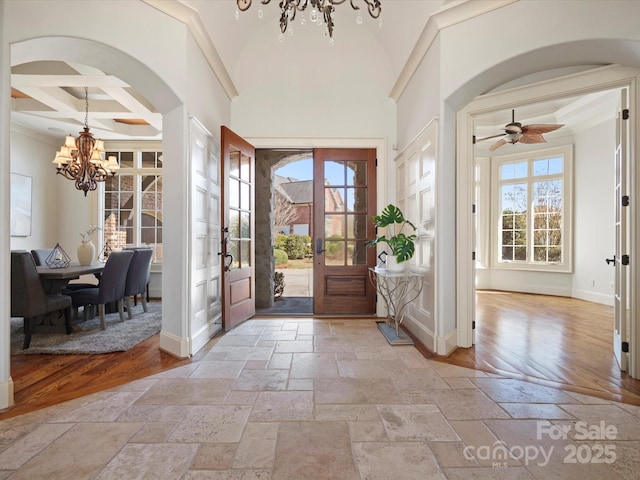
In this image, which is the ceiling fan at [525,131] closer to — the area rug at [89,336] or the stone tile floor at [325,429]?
the stone tile floor at [325,429]

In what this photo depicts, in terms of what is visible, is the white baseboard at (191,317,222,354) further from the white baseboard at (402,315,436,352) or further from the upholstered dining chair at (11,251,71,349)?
the white baseboard at (402,315,436,352)

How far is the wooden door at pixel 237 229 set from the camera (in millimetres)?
3865

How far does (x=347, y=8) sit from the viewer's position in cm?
441

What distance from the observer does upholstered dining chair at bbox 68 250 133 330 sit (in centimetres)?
409

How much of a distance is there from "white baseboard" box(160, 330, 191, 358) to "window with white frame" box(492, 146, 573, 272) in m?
6.66

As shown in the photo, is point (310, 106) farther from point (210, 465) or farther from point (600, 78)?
point (210, 465)

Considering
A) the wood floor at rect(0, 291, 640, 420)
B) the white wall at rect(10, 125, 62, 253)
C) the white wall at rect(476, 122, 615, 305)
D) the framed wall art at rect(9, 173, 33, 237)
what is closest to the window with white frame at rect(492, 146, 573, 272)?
the white wall at rect(476, 122, 615, 305)

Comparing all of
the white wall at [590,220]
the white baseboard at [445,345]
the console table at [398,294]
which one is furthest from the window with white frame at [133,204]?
the white wall at [590,220]

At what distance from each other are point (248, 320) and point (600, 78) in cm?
453

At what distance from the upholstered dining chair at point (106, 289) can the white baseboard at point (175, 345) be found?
51.3 inches

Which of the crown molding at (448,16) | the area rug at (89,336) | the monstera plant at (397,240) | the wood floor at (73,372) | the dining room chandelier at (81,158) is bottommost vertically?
the wood floor at (73,372)

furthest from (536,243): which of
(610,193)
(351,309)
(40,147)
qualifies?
(40,147)

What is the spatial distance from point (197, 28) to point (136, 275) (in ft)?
10.6

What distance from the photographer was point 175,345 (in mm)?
3215
